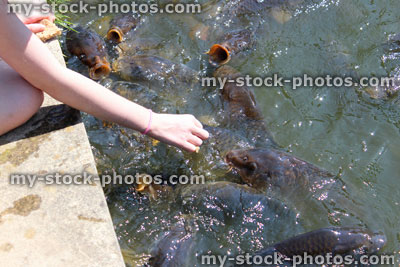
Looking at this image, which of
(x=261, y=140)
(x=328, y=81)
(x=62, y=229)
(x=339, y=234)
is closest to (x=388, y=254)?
(x=339, y=234)

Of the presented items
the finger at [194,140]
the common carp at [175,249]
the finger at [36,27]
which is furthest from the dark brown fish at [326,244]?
the finger at [36,27]

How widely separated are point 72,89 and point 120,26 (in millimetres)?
1903

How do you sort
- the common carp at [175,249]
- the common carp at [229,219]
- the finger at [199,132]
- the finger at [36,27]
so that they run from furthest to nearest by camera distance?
the finger at [36,27] < the common carp at [229,219] < the finger at [199,132] < the common carp at [175,249]

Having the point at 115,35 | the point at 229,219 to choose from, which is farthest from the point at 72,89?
the point at 115,35

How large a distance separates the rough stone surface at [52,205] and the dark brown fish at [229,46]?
5.45ft

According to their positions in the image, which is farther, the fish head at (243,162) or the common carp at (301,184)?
the fish head at (243,162)

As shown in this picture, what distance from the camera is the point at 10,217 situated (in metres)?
1.93

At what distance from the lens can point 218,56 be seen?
3768mm

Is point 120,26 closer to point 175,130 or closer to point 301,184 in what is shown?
point 175,130

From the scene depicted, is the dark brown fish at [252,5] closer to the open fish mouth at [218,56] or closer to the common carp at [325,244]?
the open fish mouth at [218,56]

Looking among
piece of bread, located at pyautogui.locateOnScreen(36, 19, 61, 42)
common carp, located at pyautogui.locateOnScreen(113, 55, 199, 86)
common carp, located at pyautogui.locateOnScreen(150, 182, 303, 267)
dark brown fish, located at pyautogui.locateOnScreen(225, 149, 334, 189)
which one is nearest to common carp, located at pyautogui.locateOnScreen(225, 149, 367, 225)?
dark brown fish, located at pyautogui.locateOnScreen(225, 149, 334, 189)

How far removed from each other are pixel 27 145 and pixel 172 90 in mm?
1508

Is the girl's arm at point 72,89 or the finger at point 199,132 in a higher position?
the girl's arm at point 72,89

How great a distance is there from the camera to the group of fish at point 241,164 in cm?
249
